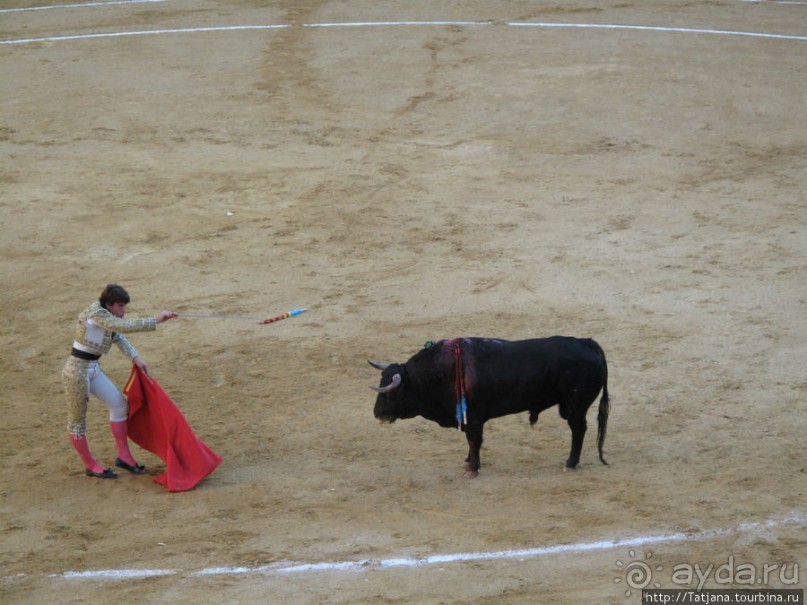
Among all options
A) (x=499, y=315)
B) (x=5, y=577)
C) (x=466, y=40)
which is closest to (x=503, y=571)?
(x=5, y=577)

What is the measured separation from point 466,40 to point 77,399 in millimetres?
12344

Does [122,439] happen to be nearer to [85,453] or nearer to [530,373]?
[85,453]

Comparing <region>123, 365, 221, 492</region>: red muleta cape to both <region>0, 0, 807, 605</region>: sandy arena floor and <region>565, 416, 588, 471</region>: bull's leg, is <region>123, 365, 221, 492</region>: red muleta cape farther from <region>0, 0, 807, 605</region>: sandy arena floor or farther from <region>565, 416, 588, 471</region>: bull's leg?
<region>565, 416, 588, 471</region>: bull's leg

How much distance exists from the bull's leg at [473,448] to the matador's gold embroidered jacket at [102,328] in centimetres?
225

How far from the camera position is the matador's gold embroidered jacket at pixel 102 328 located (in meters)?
8.01

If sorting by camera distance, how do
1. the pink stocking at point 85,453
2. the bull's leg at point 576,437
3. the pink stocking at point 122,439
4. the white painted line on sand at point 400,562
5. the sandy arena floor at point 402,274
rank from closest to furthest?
the white painted line on sand at point 400,562, the sandy arena floor at point 402,274, the bull's leg at point 576,437, the pink stocking at point 85,453, the pink stocking at point 122,439

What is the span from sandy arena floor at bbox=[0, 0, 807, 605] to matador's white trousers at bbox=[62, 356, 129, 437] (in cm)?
51

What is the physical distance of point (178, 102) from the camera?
1670 cm

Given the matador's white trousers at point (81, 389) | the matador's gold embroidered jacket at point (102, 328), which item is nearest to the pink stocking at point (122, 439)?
the matador's white trousers at point (81, 389)

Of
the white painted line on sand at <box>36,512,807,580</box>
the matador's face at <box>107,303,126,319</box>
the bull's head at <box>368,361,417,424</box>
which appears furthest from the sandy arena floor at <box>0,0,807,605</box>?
the matador's face at <box>107,303,126,319</box>

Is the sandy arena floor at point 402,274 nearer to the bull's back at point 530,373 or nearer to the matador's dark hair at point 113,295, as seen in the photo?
the bull's back at point 530,373

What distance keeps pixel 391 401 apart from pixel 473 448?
66cm

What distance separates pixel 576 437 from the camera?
26.8 feet

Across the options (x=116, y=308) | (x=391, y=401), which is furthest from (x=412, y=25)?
(x=116, y=308)
